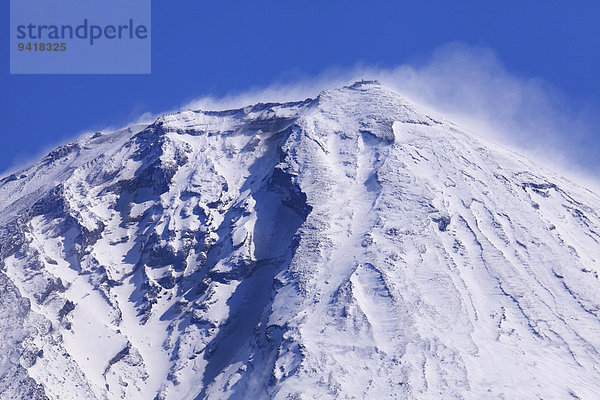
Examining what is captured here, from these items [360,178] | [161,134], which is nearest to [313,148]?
[360,178]

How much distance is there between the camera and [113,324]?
116000mm

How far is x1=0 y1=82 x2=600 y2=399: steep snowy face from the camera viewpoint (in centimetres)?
10200

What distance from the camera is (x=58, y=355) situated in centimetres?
A: 10819

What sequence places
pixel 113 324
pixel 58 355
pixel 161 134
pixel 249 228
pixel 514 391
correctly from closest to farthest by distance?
pixel 514 391
pixel 58 355
pixel 113 324
pixel 249 228
pixel 161 134

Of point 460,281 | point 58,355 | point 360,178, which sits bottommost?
point 58,355

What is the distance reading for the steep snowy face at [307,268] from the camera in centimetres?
10200

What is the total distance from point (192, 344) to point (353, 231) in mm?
23111

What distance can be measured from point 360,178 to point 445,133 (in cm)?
1982

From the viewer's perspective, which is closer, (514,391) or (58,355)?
(514,391)

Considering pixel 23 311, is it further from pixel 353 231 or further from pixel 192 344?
pixel 353 231

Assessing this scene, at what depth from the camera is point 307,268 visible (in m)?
115

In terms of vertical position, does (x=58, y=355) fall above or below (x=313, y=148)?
below

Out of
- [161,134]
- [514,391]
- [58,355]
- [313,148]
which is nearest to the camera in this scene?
Answer: [514,391]

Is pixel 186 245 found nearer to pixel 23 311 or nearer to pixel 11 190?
pixel 23 311
